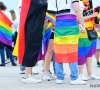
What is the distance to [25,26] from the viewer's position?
19.7ft

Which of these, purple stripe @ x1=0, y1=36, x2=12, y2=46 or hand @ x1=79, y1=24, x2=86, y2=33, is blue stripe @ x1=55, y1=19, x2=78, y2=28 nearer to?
hand @ x1=79, y1=24, x2=86, y2=33

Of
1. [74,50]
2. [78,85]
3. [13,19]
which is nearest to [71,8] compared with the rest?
[74,50]

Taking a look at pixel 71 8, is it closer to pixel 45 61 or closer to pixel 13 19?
pixel 45 61

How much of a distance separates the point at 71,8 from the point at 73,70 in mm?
939

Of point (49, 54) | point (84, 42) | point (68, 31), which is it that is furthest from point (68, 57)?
point (49, 54)

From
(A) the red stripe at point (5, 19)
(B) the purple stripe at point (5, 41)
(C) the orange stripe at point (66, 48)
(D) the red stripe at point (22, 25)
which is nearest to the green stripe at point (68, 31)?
(C) the orange stripe at point (66, 48)

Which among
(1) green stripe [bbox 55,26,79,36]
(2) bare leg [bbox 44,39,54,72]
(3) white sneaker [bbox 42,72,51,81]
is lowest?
(3) white sneaker [bbox 42,72,51,81]

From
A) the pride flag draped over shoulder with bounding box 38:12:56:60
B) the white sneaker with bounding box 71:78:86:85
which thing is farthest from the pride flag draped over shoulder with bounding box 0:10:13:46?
the white sneaker with bounding box 71:78:86:85

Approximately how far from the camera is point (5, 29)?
31.5ft

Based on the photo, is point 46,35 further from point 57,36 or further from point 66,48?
point 66,48

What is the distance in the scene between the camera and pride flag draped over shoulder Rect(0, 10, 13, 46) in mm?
9523

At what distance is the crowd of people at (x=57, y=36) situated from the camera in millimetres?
5594

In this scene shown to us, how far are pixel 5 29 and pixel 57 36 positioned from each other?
410 cm

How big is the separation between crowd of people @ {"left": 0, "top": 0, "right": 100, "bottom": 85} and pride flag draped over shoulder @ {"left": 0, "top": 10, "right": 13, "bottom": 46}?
10.3 feet
